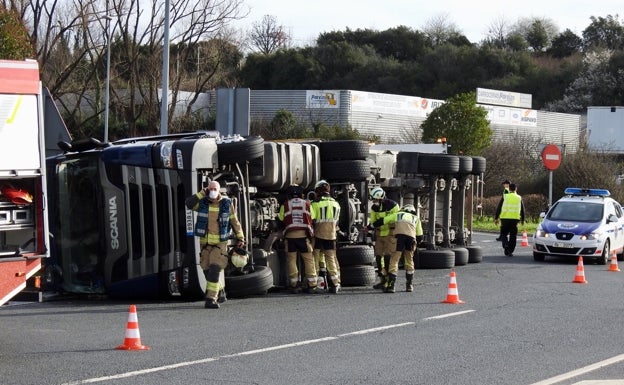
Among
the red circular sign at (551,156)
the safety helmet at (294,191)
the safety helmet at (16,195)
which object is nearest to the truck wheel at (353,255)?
the safety helmet at (294,191)

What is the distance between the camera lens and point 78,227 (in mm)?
14789

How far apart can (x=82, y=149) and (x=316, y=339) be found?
17.8 feet

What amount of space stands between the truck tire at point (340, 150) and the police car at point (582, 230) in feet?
25.3

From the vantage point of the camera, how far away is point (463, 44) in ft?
302

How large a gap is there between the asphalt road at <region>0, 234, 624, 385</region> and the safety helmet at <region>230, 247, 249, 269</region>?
615mm

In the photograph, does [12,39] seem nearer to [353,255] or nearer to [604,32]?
[353,255]

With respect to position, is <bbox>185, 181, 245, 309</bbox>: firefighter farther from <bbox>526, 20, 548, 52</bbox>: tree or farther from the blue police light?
<bbox>526, 20, 548, 52</bbox>: tree

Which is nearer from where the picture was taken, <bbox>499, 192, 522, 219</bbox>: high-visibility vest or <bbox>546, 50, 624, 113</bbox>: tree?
<bbox>499, 192, 522, 219</bbox>: high-visibility vest

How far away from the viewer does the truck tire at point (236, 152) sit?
14305 mm

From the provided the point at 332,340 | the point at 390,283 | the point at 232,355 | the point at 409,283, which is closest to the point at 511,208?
the point at 409,283

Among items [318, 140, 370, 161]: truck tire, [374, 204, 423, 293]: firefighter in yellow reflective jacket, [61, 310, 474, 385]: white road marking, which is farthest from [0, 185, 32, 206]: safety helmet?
[318, 140, 370, 161]: truck tire

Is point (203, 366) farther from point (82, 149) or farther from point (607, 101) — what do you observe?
point (607, 101)

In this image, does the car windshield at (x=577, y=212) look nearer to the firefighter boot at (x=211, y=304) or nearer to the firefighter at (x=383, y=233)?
the firefighter at (x=383, y=233)

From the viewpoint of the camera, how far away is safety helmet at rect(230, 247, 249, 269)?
1390 cm
